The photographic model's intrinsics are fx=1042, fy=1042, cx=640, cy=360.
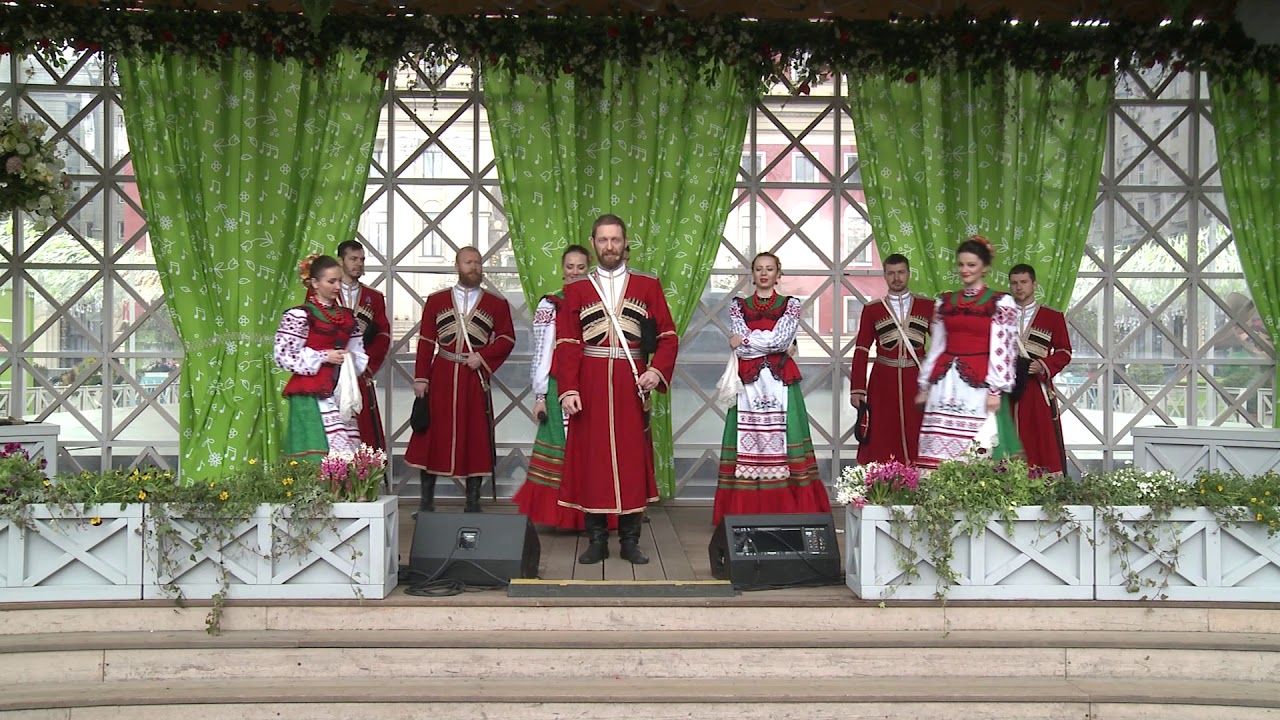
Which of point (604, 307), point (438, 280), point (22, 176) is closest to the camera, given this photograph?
point (604, 307)

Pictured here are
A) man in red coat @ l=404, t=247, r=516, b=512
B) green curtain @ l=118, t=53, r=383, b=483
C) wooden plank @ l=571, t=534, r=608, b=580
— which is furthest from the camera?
green curtain @ l=118, t=53, r=383, b=483

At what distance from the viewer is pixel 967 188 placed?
6.10m

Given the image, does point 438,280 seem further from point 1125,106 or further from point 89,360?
point 1125,106

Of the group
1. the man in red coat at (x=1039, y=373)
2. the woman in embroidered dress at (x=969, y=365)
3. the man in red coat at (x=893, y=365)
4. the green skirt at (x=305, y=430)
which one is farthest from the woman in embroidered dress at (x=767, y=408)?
the green skirt at (x=305, y=430)

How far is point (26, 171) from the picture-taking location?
17.6 feet

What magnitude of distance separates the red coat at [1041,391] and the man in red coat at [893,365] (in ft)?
1.85

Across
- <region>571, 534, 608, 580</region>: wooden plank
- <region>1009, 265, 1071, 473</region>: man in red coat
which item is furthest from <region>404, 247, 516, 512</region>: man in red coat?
<region>1009, 265, 1071, 473</region>: man in red coat

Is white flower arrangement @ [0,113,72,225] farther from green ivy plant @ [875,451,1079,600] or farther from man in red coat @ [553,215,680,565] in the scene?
green ivy plant @ [875,451,1079,600]

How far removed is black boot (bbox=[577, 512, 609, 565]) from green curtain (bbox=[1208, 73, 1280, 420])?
174 inches

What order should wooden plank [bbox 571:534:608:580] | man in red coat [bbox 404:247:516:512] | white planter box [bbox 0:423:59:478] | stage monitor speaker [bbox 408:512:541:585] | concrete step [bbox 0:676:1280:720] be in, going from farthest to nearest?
1. man in red coat [bbox 404:247:516:512]
2. white planter box [bbox 0:423:59:478]
3. wooden plank [bbox 571:534:608:580]
4. stage monitor speaker [bbox 408:512:541:585]
5. concrete step [bbox 0:676:1280:720]

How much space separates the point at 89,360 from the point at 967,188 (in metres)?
5.26

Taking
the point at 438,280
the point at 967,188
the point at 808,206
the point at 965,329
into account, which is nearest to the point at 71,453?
the point at 438,280

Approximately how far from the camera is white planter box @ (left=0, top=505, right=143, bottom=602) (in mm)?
3408

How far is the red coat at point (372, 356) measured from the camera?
508 centimetres
